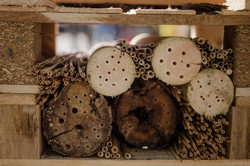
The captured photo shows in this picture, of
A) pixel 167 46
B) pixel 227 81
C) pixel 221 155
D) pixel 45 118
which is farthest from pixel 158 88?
pixel 45 118

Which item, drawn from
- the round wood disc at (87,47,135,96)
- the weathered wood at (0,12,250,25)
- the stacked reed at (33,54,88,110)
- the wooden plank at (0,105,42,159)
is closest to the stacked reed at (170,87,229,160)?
the round wood disc at (87,47,135,96)

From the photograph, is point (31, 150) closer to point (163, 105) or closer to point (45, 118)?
point (45, 118)

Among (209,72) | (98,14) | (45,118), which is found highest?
(98,14)

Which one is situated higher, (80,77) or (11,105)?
(80,77)

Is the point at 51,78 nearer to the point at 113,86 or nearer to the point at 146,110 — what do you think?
the point at 113,86

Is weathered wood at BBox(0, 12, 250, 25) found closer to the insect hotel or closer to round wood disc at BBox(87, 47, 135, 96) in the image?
the insect hotel

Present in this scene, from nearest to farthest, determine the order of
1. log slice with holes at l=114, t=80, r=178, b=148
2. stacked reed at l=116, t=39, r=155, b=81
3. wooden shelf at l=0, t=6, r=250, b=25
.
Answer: wooden shelf at l=0, t=6, r=250, b=25
stacked reed at l=116, t=39, r=155, b=81
log slice with holes at l=114, t=80, r=178, b=148

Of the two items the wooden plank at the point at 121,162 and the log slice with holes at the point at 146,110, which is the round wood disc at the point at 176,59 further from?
the wooden plank at the point at 121,162
